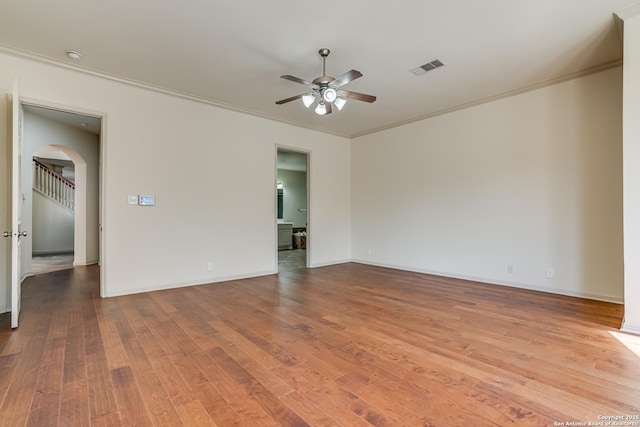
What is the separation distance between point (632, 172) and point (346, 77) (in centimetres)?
283

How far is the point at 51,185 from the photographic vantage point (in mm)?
8273

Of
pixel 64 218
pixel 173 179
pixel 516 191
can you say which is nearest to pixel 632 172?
pixel 516 191

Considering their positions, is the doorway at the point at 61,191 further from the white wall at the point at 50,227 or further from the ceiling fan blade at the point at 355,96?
the ceiling fan blade at the point at 355,96

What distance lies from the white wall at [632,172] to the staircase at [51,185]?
10.8 meters

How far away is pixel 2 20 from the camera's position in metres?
2.84

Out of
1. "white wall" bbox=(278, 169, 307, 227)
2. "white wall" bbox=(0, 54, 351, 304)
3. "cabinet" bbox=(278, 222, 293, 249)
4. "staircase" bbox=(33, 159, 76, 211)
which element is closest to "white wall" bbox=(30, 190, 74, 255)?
"staircase" bbox=(33, 159, 76, 211)

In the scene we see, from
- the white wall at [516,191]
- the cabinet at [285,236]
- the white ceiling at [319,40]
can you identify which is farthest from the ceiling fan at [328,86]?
the cabinet at [285,236]

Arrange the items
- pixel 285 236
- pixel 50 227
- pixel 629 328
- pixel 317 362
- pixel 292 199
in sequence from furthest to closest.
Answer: pixel 292 199 < pixel 285 236 < pixel 50 227 < pixel 629 328 < pixel 317 362

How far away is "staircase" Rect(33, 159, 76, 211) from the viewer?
312 inches

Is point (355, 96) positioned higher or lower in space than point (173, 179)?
higher

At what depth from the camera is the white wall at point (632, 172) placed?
9.10ft

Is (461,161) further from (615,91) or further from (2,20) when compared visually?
(2,20)

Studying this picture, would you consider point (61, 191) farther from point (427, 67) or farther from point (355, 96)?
point (427, 67)

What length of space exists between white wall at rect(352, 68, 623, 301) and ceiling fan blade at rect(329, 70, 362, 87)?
2998 mm
